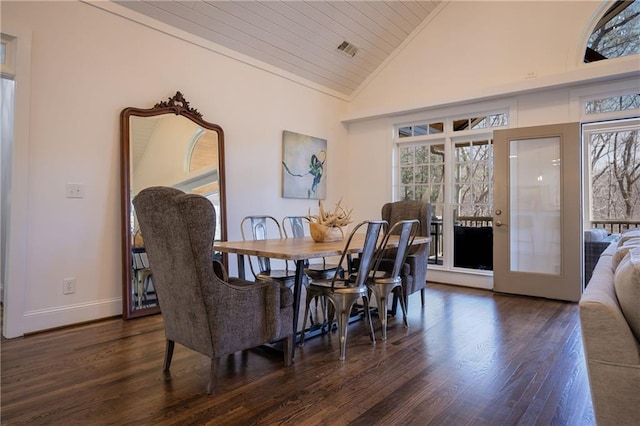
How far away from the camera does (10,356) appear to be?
2.47 m

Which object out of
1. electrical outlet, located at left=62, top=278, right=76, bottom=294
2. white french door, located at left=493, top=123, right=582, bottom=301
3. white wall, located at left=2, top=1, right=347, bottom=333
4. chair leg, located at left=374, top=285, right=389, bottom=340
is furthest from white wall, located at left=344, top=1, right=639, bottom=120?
electrical outlet, located at left=62, top=278, right=76, bottom=294

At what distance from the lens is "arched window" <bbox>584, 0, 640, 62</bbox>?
157 inches

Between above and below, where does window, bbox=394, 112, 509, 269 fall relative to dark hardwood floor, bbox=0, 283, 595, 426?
above

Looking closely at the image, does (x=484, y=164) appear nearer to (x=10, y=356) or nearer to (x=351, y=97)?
(x=351, y=97)

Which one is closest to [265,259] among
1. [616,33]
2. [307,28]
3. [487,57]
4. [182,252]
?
[182,252]

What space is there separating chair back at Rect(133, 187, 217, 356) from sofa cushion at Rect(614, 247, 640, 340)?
1688mm

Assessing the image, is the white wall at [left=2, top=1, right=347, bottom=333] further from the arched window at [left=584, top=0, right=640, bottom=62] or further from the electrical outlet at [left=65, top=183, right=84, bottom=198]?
the arched window at [left=584, top=0, right=640, bottom=62]

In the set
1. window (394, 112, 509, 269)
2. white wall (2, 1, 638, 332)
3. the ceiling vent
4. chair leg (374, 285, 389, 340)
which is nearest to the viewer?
chair leg (374, 285, 389, 340)

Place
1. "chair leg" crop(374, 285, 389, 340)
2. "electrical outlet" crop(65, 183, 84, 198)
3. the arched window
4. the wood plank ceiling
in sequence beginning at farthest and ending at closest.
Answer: the arched window, the wood plank ceiling, "electrical outlet" crop(65, 183, 84, 198), "chair leg" crop(374, 285, 389, 340)

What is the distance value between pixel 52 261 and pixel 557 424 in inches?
143

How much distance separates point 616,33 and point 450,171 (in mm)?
2280

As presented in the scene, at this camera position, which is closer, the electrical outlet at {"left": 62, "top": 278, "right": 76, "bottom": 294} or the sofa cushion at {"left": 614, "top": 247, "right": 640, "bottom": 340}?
the sofa cushion at {"left": 614, "top": 247, "right": 640, "bottom": 340}

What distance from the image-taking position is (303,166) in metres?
5.40

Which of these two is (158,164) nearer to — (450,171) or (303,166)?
(303,166)
